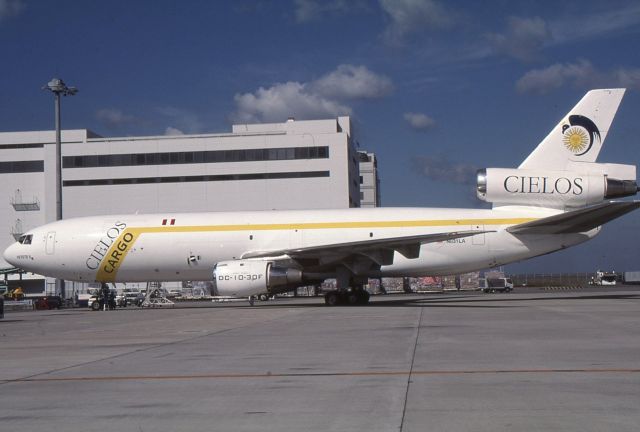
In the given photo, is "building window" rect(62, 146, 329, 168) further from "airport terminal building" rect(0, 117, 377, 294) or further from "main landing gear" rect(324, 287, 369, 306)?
"main landing gear" rect(324, 287, 369, 306)

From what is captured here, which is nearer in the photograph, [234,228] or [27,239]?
[234,228]

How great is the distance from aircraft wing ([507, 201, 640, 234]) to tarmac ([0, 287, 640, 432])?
1099cm

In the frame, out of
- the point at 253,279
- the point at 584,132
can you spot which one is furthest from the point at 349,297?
the point at 584,132

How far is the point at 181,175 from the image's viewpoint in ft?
215

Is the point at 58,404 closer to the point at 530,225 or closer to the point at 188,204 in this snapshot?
the point at 530,225

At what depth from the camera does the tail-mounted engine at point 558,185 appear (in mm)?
28297

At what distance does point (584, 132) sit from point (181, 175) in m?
43.3

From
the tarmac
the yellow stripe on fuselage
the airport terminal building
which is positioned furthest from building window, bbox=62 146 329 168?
the tarmac

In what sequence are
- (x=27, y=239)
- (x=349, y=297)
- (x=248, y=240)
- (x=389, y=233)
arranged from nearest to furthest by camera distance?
(x=349, y=297), (x=389, y=233), (x=248, y=240), (x=27, y=239)

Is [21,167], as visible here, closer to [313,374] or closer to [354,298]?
[354,298]

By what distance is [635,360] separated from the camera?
9891 mm

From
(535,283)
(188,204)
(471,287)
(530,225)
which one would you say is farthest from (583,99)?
(535,283)

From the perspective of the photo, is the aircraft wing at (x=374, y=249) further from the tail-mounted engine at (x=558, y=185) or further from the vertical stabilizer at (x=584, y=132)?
the vertical stabilizer at (x=584, y=132)

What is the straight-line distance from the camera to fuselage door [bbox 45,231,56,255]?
30.7m
